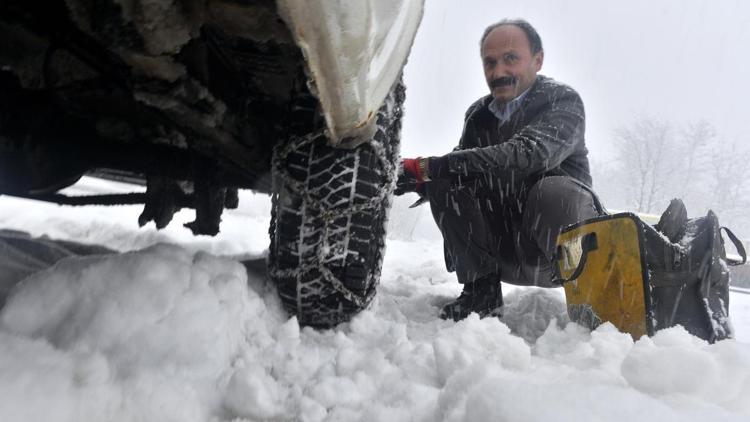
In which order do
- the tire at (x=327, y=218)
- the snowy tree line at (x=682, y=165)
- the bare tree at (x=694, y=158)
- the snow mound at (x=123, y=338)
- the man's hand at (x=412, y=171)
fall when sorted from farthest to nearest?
the bare tree at (x=694, y=158) < the snowy tree line at (x=682, y=165) < the man's hand at (x=412, y=171) < the tire at (x=327, y=218) < the snow mound at (x=123, y=338)

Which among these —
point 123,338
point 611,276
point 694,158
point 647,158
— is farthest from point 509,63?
point 694,158

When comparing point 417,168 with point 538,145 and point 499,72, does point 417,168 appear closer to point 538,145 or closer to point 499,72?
point 538,145

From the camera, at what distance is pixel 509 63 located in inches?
82.0

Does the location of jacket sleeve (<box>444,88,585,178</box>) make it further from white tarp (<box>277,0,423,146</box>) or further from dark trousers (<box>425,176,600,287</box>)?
white tarp (<box>277,0,423,146</box>)

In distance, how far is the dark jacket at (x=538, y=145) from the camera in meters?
1.73

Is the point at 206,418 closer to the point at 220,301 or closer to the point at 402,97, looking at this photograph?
the point at 220,301

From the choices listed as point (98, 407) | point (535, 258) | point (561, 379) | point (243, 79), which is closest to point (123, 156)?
point (243, 79)

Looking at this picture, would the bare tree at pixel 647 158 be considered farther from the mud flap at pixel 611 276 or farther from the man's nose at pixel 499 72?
the mud flap at pixel 611 276

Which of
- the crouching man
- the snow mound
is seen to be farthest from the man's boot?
the snow mound

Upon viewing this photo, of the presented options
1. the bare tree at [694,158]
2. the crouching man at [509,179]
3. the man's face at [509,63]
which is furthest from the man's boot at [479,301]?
the bare tree at [694,158]

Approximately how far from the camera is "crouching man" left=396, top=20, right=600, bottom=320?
1.73 metres

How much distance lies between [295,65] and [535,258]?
1.26 m

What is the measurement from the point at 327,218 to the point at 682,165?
89.3 feet

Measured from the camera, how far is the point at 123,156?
147cm
